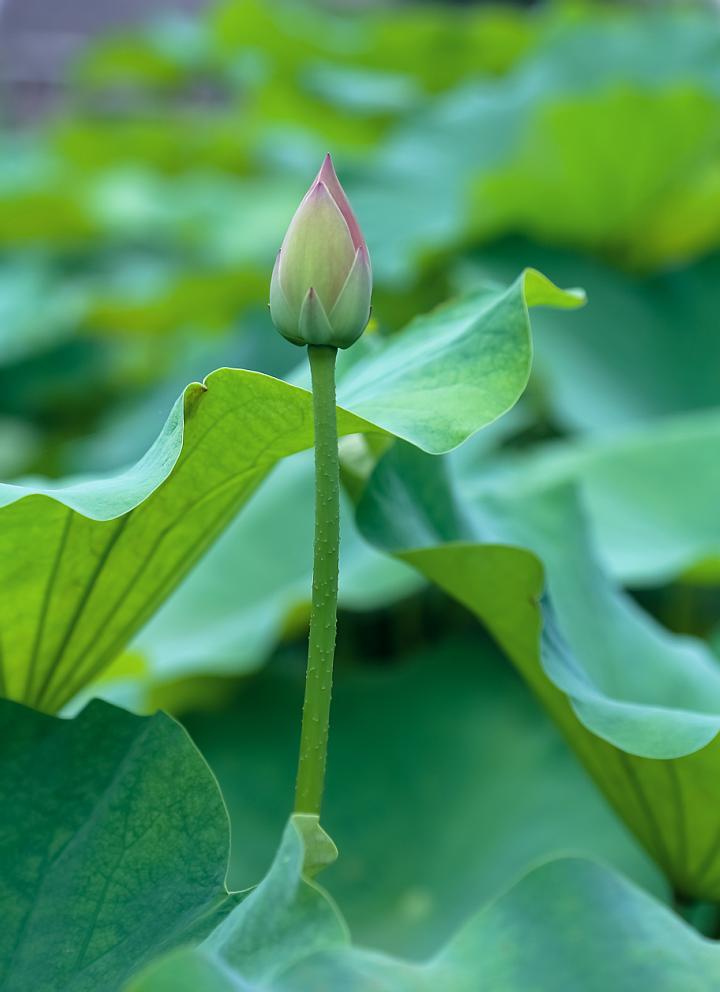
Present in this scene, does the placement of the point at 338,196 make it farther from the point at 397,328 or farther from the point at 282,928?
the point at 397,328

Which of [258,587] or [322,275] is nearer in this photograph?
[322,275]

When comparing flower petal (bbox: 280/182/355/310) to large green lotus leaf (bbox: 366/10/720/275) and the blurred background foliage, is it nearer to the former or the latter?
the blurred background foliage

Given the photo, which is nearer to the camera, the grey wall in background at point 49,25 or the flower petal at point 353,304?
the flower petal at point 353,304

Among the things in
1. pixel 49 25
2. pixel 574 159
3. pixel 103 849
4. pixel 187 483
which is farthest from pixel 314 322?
pixel 49 25

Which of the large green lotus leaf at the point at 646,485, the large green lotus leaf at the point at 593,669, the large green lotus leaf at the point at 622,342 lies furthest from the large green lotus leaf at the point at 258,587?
the large green lotus leaf at the point at 622,342

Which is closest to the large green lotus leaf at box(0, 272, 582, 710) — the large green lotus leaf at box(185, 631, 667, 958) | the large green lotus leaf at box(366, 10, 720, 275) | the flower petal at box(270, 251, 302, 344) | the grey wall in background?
the flower petal at box(270, 251, 302, 344)

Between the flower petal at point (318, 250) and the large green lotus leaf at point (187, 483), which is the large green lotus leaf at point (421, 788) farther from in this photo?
the flower petal at point (318, 250)

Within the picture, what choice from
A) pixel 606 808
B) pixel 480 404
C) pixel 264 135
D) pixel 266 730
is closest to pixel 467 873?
pixel 606 808
